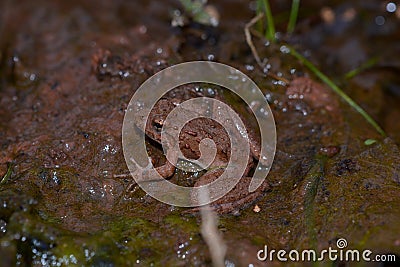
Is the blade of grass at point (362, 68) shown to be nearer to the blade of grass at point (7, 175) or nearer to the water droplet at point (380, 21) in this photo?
the water droplet at point (380, 21)

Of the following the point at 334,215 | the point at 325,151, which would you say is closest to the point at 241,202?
the point at 334,215

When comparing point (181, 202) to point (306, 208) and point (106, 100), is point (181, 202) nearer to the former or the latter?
point (306, 208)

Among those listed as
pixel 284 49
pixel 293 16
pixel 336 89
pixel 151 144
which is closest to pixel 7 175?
pixel 151 144

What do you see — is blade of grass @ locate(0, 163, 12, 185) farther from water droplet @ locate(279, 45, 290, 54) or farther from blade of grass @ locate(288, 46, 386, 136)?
blade of grass @ locate(288, 46, 386, 136)

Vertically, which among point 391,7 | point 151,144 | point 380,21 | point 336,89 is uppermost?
point 391,7

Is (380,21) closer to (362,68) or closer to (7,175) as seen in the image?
(362,68)

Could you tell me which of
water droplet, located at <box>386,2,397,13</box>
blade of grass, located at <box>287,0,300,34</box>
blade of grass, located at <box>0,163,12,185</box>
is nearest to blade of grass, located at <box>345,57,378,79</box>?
water droplet, located at <box>386,2,397,13</box>

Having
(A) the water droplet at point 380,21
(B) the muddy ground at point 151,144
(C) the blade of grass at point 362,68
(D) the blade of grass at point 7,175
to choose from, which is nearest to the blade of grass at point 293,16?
(B) the muddy ground at point 151,144
